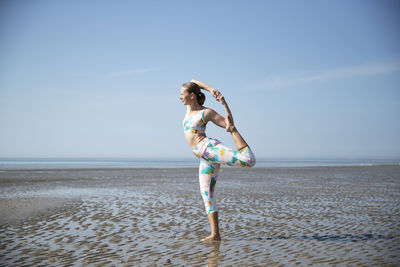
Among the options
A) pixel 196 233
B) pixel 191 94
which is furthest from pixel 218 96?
pixel 196 233

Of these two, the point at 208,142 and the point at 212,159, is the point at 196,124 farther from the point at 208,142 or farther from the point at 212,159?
the point at 212,159

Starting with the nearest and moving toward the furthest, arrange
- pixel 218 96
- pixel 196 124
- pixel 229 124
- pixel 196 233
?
pixel 229 124
pixel 218 96
pixel 196 124
pixel 196 233

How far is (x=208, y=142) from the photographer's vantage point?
5.03m

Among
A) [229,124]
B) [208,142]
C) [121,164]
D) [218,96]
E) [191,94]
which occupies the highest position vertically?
[191,94]

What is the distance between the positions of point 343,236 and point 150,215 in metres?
4.31

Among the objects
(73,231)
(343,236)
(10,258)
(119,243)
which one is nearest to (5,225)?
(73,231)

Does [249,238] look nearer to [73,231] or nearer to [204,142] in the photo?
[204,142]

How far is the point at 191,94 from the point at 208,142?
915mm

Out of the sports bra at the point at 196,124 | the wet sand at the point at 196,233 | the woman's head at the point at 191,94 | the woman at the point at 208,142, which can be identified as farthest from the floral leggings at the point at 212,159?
the wet sand at the point at 196,233

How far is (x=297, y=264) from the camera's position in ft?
13.5

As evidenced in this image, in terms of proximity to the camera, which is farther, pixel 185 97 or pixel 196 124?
pixel 185 97

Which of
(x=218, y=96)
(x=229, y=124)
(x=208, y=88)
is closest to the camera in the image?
(x=229, y=124)

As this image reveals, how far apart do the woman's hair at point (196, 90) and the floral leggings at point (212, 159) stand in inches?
28.9

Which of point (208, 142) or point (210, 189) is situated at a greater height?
point (208, 142)
